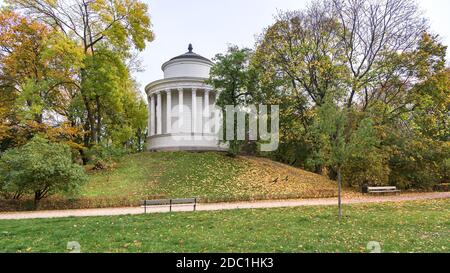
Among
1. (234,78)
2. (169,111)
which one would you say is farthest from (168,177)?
(169,111)

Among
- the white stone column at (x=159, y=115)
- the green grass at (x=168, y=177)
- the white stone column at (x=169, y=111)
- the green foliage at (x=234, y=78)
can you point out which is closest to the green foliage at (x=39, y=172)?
the green grass at (x=168, y=177)

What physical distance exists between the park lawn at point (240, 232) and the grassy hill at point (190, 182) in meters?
4.32

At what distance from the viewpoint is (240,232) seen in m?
8.12

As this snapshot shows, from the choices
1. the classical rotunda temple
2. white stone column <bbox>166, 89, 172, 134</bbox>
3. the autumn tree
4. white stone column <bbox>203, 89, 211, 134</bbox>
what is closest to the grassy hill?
the classical rotunda temple

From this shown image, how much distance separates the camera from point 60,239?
765 cm

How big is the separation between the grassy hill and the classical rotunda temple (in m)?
2.61

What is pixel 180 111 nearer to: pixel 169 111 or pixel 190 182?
pixel 169 111

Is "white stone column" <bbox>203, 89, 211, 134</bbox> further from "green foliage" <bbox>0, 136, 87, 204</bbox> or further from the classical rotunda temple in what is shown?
"green foliage" <bbox>0, 136, 87, 204</bbox>

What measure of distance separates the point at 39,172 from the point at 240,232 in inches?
412

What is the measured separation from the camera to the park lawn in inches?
266
